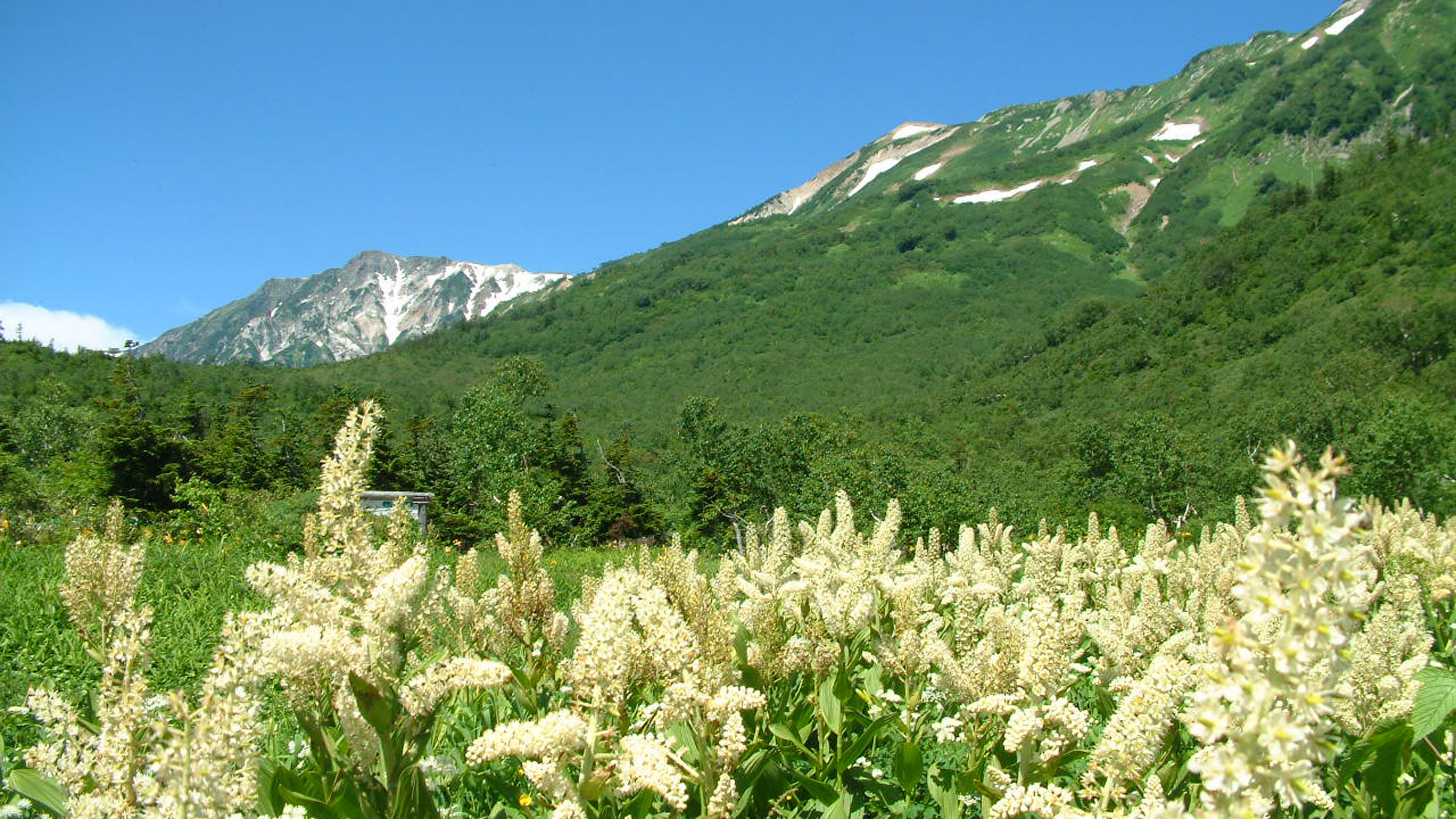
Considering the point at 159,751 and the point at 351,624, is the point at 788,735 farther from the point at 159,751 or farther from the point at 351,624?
the point at 159,751

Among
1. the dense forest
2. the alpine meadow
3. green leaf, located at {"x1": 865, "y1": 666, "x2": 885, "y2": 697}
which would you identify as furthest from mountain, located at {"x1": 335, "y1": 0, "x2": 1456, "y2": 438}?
green leaf, located at {"x1": 865, "y1": 666, "x2": 885, "y2": 697}

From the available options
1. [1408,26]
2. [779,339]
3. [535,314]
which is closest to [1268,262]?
[779,339]

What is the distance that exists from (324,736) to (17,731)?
3.68 meters

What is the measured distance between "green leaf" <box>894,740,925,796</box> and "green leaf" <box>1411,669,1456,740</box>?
163 centimetres

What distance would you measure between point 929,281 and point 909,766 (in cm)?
16594

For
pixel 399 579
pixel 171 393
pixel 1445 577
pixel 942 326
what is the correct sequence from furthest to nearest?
pixel 942 326 → pixel 171 393 → pixel 1445 577 → pixel 399 579

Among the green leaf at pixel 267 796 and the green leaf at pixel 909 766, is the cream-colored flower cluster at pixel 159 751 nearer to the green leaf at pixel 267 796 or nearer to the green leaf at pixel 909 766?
the green leaf at pixel 267 796

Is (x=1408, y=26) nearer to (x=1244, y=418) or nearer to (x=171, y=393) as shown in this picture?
(x=1244, y=418)

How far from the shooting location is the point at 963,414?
304 ft

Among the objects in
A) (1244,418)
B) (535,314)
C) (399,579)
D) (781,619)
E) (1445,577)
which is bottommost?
(1244,418)

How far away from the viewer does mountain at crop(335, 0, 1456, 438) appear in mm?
130125

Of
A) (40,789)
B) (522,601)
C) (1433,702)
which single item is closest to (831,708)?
(522,601)

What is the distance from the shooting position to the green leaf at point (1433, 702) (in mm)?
2652

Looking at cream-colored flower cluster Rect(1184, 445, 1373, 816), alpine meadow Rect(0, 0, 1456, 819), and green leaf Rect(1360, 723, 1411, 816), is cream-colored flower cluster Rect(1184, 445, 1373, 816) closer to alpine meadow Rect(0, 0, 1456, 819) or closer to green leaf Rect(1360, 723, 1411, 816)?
alpine meadow Rect(0, 0, 1456, 819)
